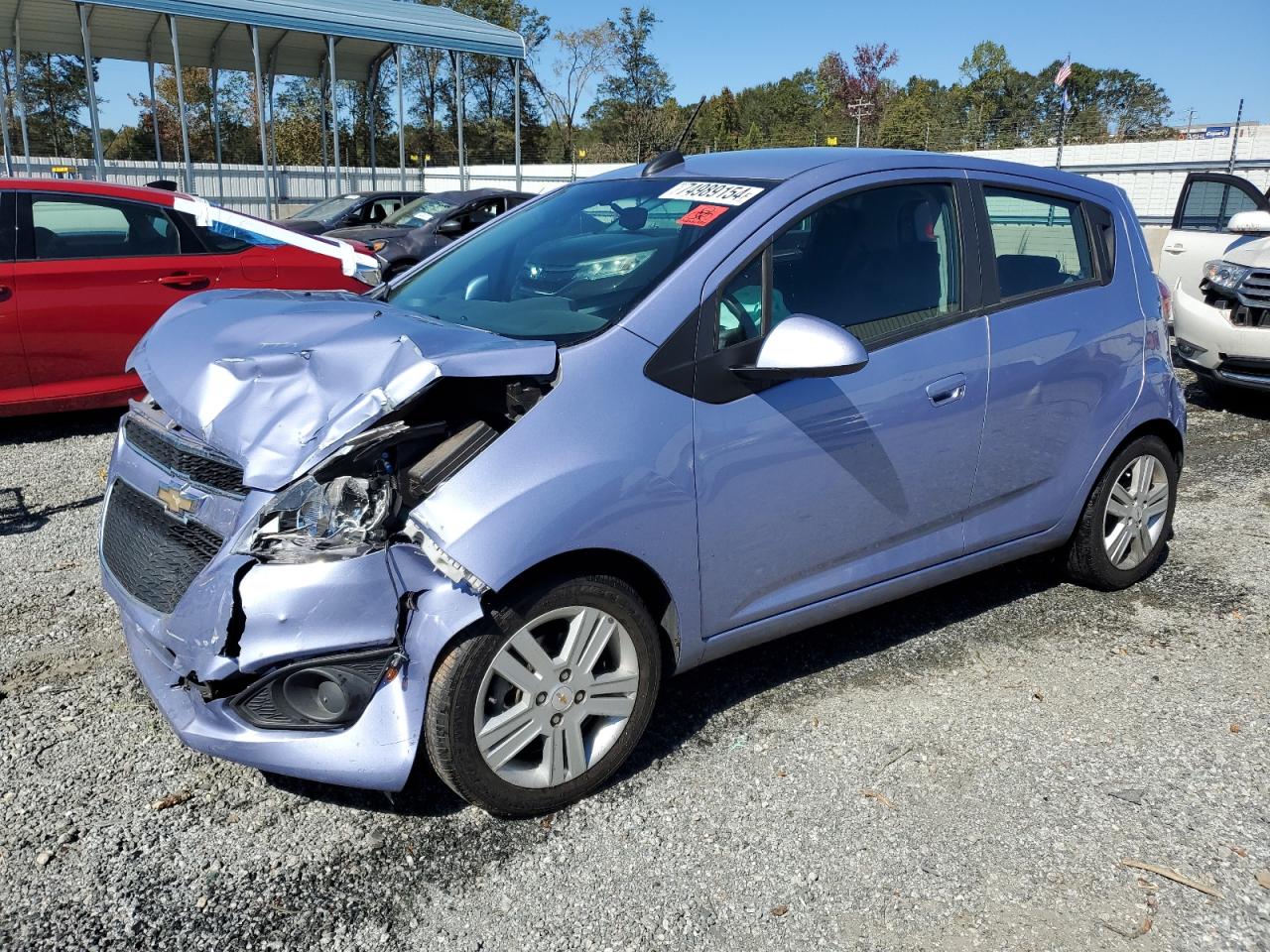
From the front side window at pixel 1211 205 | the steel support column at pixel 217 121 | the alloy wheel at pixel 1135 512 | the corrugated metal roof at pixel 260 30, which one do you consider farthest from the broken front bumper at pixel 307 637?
the steel support column at pixel 217 121

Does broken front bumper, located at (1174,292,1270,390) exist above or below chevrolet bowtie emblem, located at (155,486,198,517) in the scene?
below

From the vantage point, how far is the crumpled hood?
2.47m

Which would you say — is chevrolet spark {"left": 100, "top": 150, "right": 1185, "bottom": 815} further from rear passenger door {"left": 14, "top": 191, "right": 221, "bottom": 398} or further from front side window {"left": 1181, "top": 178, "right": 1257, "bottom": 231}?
front side window {"left": 1181, "top": 178, "right": 1257, "bottom": 231}

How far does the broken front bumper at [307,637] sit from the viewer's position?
2443mm

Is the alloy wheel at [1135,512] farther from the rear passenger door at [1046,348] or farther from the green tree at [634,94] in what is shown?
the green tree at [634,94]

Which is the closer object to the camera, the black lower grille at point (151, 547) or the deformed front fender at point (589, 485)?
the deformed front fender at point (589, 485)

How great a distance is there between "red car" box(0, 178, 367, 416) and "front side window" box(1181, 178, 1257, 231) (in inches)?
338

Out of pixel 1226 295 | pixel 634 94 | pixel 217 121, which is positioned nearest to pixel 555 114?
pixel 634 94

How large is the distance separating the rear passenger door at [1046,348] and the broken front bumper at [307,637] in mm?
2163

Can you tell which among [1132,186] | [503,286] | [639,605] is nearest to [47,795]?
[639,605]

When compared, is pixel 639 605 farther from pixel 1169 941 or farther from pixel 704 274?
pixel 1169 941

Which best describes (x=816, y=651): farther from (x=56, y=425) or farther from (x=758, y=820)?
(x=56, y=425)

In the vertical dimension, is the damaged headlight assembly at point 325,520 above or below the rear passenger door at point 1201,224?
below

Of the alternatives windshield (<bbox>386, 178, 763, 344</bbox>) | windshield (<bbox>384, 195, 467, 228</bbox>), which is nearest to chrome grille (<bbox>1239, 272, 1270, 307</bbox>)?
windshield (<bbox>386, 178, 763, 344</bbox>)
